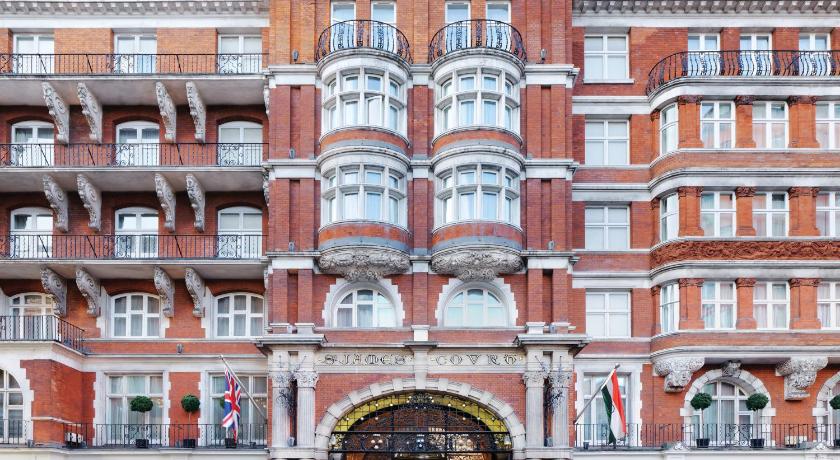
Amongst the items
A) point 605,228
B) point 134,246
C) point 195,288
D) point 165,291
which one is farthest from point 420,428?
point 134,246

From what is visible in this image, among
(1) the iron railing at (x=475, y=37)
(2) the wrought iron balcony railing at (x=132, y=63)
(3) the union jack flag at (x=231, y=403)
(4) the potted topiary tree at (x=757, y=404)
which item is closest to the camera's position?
(3) the union jack flag at (x=231, y=403)

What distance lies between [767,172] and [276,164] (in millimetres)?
14967

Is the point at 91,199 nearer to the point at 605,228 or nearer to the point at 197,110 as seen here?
the point at 197,110

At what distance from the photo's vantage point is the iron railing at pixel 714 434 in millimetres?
28141

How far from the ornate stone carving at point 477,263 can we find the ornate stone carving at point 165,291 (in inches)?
331

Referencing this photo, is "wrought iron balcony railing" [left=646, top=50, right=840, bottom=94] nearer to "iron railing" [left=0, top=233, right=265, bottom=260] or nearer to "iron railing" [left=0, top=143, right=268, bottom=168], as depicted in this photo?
"iron railing" [left=0, top=143, right=268, bottom=168]

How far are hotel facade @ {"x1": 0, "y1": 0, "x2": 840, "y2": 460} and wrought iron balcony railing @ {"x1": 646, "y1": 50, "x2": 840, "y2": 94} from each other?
0.31ft

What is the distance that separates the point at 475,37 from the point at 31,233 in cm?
1550

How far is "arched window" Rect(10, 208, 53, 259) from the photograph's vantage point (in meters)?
29.5

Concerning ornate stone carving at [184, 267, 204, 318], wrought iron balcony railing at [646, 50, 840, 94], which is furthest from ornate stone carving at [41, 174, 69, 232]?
Answer: wrought iron balcony railing at [646, 50, 840, 94]

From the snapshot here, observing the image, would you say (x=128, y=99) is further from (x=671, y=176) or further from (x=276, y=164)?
(x=671, y=176)

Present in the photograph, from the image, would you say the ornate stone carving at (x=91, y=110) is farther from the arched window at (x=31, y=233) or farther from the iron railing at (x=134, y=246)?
the iron railing at (x=134, y=246)

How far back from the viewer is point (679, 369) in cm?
2769

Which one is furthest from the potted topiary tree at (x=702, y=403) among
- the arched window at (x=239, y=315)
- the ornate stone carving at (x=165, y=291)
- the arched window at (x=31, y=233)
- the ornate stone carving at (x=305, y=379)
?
the arched window at (x=31, y=233)
